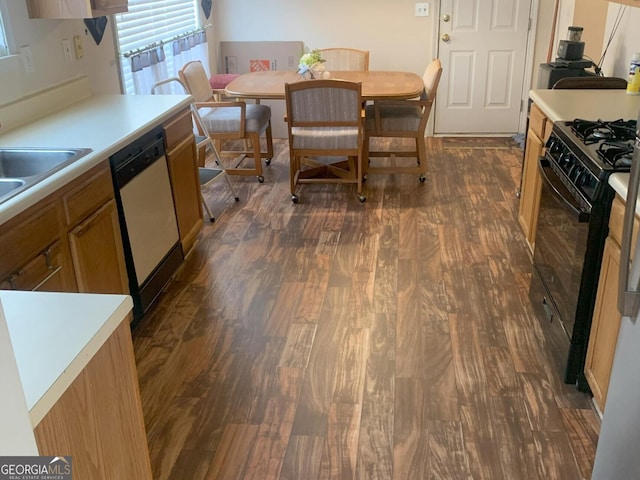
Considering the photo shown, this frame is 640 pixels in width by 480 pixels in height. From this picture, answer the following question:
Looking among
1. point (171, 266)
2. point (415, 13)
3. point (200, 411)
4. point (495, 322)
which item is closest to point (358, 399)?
point (200, 411)

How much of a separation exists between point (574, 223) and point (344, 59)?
362 centimetres

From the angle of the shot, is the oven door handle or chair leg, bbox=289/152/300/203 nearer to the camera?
the oven door handle

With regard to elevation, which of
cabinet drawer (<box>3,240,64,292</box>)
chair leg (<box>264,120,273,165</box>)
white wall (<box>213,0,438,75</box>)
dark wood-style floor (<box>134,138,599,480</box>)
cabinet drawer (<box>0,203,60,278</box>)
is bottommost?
dark wood-style floor (<box>134,138,599,480</box>)

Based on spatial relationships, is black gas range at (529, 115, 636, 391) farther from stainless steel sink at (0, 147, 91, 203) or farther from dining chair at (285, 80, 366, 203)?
stainless steel sink at (0, 147, 91, 203)

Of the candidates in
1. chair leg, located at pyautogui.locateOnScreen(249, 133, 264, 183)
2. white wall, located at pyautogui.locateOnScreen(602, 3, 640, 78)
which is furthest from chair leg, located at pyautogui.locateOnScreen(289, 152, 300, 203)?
white wall, located at pyautogui.locateOnScreen(602, 3, 640, 78)

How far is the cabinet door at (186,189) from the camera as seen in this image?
10.5 ft

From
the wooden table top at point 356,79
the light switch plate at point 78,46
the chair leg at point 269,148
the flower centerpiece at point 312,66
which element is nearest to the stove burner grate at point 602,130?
the wooden table top at point 356,79

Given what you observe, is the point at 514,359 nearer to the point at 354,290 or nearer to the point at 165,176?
the point at 354,290

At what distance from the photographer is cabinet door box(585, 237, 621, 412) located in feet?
6.46

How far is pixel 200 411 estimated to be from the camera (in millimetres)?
2268

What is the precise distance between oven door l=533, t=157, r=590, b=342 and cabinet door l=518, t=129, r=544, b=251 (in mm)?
421

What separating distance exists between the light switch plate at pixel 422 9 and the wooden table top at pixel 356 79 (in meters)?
1.10

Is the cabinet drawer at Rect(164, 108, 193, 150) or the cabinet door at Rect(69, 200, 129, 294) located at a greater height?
the cabinet drawer at Rect(164, 108, 193, 150)

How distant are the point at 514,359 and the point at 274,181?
266 centimetres
